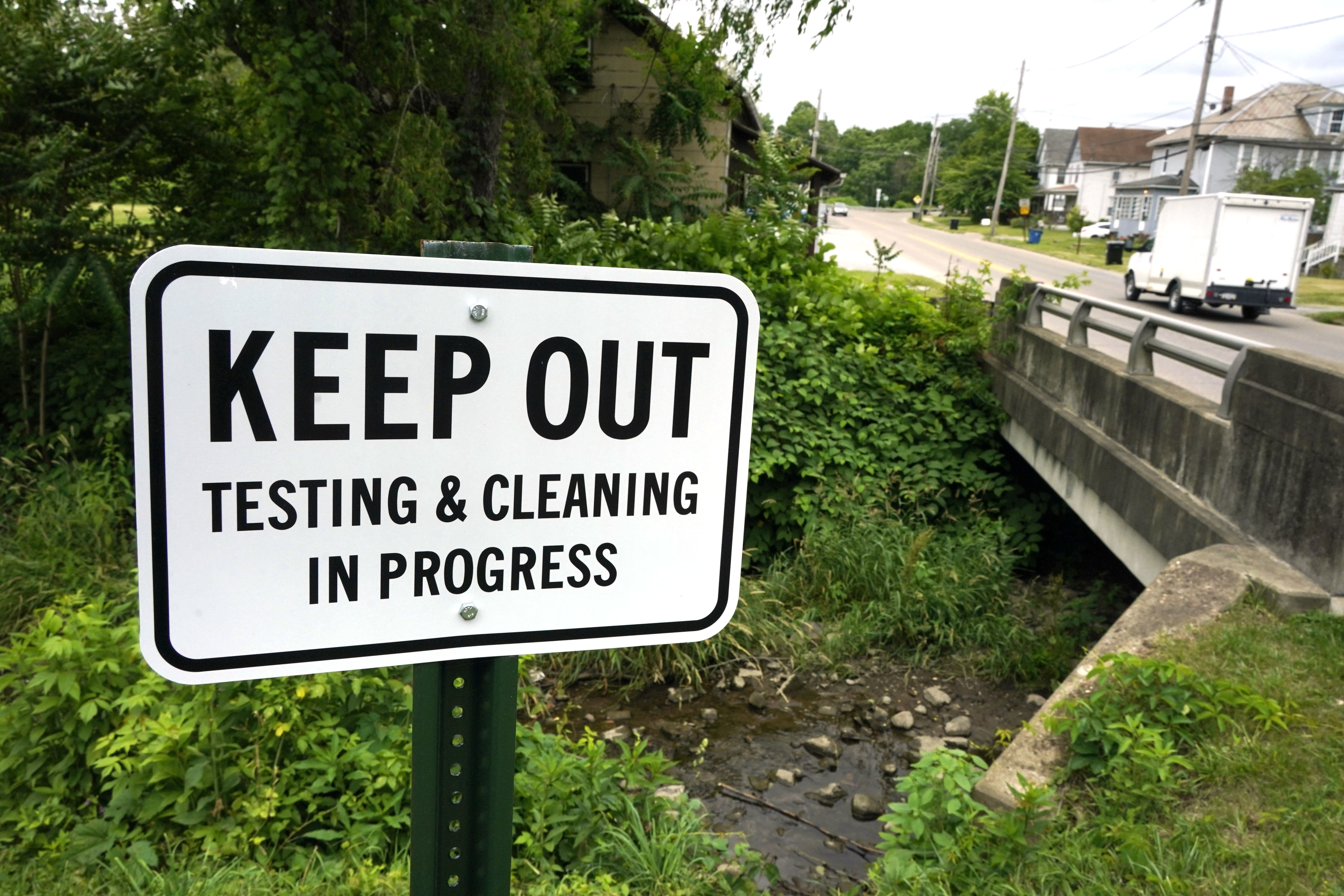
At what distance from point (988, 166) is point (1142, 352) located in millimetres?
69044

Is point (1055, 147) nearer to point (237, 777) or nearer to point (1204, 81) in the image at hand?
point (1204, 81)

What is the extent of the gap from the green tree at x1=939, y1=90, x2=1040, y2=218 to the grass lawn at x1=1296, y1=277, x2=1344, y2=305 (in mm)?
35039

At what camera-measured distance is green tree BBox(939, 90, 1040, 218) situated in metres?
68.1

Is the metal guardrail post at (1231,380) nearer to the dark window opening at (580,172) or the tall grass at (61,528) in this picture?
the tall grass at (61,528)

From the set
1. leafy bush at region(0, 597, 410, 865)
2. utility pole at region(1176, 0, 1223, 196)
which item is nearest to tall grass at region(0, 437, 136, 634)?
leafy bush at region(0, 597, 410, 865)

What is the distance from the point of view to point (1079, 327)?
8.06m

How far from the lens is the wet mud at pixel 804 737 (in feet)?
17.4

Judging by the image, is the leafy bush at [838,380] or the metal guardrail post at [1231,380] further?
the leafy bush at [838,380]

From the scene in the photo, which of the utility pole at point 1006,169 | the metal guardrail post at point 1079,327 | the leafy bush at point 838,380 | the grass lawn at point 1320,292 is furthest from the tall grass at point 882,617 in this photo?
the utility pole at point 1006,169

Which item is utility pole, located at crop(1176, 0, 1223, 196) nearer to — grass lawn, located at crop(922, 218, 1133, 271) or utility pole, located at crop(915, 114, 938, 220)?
grass lawn, located at crop(922, 218, 1133, 271)

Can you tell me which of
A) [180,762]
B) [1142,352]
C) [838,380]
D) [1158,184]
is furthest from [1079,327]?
[1158,184]

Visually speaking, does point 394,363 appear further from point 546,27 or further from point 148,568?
point 546,27

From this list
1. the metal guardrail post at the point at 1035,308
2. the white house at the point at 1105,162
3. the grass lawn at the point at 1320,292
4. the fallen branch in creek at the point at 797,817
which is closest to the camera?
the fallen branch in creek at the point at 797,817

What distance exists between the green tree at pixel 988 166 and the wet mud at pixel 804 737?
6244cm
